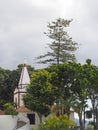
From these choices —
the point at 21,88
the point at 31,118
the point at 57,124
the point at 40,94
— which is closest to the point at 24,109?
the point at 31,118

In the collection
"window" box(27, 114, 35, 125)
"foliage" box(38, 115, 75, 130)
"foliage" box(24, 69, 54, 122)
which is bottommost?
"foliage" box(38, 115, 75, 130)

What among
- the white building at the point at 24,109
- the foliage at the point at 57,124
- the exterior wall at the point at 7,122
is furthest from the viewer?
the white building at the point at 24,109

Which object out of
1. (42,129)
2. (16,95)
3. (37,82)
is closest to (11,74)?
(16,95)

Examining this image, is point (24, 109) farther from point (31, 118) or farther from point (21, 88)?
point (21, 88)

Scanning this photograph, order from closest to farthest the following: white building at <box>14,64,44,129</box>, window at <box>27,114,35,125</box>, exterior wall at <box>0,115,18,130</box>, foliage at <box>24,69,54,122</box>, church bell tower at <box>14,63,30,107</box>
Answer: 1. exterior wall at <box>0,115,18,130</box>
2. foliage at <box>24,69,54,122</box>
3. white building at <box>14,64,44,129</box>
4. window at <box>27,114,35,125</box>
5. church bell tower at <box>14,63,30,107</box>

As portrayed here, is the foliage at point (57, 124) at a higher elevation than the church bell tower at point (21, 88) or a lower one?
lower

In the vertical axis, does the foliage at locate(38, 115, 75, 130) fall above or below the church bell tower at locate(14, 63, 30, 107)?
below

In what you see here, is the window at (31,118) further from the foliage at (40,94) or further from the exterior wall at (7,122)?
the exterior wall at (7,122)

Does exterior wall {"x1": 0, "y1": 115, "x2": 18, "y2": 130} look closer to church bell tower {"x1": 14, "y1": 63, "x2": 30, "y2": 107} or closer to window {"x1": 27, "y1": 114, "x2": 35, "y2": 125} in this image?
window {"x1": 27, "y1": 114, "x2": 35, "y2": 125}

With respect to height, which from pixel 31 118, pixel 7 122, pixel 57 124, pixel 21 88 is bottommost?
pixel 57 124

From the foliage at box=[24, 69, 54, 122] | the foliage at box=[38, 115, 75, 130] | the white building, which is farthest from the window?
the foliage at box=[38, 115, 75, 130]

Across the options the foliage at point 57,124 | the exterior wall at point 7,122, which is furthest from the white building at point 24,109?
the foliage at point 57,124

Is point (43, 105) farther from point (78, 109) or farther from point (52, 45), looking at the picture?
point (52, 45)

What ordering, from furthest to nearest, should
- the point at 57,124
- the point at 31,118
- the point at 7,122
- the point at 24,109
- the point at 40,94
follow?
the point at 24,109 < the point at 31,118 < the point at 40,94 < the point at 7,122 < the point at 57,124
